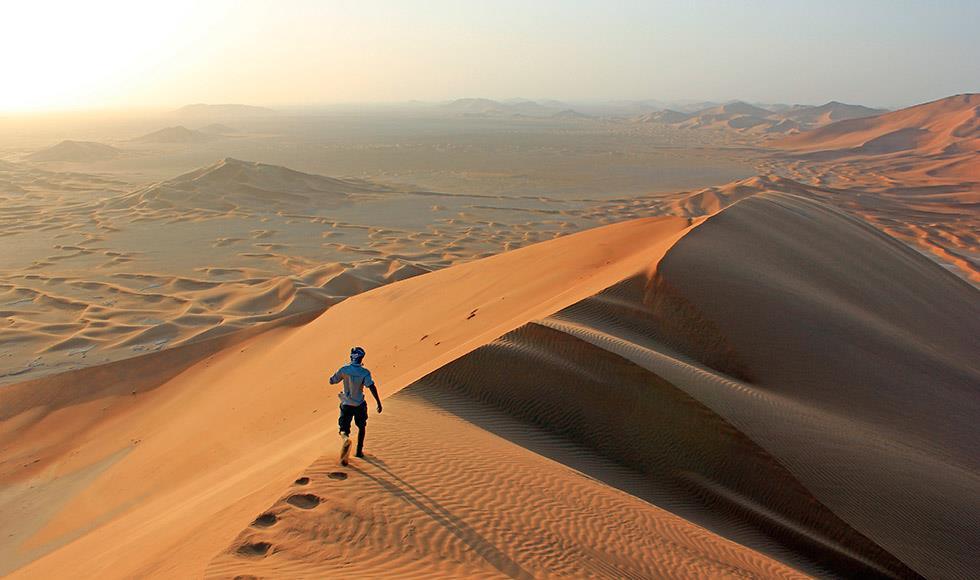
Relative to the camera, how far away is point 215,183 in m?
32.3

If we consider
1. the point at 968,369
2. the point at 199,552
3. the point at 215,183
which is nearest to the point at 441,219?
the point at 215,183

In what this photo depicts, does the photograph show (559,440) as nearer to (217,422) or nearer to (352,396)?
(352,396)

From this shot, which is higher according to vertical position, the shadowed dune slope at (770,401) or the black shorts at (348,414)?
the black shorts at (348,414)

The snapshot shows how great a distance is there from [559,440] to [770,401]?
280 centimetres

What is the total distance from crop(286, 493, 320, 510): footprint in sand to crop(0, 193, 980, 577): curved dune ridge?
0.6 inches

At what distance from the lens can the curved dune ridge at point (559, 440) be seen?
4254 millimetres

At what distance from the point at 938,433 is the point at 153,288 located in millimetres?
16775

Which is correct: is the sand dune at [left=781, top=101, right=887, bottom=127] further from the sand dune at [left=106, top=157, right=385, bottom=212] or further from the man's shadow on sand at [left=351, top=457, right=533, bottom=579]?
the man's shadow on sand at [left=351, top=457, right=533, bottom=579]

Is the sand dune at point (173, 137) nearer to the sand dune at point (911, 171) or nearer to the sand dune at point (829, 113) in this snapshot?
the sand dune at point (911, 171)

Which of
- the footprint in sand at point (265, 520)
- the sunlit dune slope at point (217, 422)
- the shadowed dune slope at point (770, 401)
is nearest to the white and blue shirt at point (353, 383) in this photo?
the sunlit dune slope at point (217, 422)

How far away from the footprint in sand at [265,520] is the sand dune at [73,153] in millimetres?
60420

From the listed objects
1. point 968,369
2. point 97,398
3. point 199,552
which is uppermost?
point 199,552

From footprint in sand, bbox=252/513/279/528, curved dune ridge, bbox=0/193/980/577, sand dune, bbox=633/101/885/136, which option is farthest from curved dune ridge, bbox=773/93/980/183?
footprint in sand, bbox=252/513/279/528

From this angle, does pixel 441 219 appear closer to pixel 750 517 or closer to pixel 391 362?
pixel 391 362
